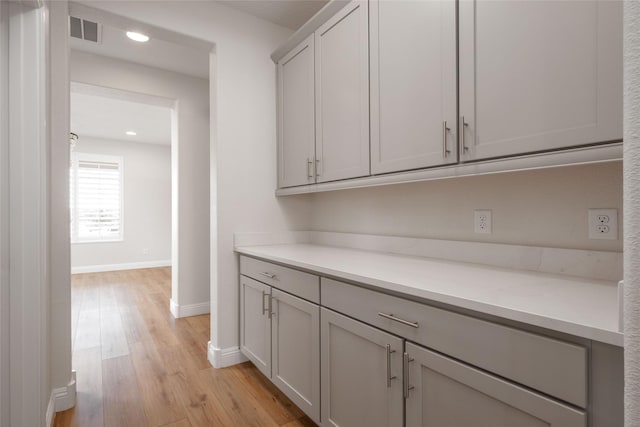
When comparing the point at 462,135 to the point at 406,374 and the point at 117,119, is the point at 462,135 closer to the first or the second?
the point at 406,374

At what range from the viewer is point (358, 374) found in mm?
1293

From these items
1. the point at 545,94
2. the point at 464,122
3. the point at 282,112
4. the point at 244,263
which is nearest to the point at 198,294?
the point at 244,263

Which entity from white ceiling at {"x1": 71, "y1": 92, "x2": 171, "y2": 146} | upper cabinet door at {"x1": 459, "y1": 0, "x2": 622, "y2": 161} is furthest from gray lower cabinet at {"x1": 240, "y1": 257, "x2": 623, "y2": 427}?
white ceiling at {"x1": 71, "y1": 92, "x2": 171, "y2": 146}

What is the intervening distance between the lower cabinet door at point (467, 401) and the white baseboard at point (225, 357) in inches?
62.4

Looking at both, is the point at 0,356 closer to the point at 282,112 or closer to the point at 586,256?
the point at 282,112

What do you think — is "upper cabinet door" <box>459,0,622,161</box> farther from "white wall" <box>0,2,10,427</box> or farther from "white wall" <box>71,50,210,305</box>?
"white wall" <box>71,50,210,305</box>

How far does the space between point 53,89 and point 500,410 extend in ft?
8.30

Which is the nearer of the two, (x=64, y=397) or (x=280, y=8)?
(x=64, y=397)

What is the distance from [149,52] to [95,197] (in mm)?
4336

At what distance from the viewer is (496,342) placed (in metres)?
0.85

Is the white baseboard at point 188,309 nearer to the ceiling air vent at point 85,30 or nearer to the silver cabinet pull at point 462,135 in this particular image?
the ceiling air vent at point 85,30

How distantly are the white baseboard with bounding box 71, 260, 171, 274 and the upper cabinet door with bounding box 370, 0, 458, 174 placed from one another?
634 cm

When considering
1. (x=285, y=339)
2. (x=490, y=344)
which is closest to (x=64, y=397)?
(x=285, y=339)

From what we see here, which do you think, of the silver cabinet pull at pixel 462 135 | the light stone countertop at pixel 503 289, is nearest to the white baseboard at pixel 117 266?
the light stone countertop at pixel 503 289
